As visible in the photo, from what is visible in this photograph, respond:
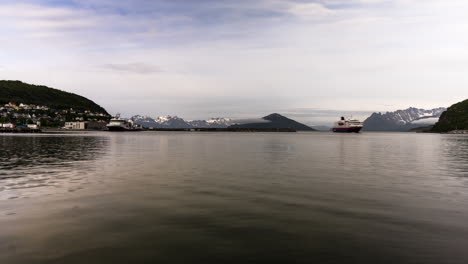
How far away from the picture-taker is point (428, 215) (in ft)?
52.3

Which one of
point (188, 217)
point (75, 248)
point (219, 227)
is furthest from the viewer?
point (188, 217)

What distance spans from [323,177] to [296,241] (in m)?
18.7

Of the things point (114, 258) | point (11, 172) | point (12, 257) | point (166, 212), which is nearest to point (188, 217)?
point (166, 212)

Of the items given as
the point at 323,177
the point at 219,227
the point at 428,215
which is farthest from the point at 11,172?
the point at 428,215

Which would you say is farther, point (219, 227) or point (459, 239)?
point (219, 227)

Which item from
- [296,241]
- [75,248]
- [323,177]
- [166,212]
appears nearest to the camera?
[75,248]

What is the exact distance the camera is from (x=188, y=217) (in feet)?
50.0

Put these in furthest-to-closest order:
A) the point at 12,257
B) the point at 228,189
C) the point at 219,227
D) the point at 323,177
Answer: the point at 323,177, the point at 228,189, the point at 219,227, the point at 12,257

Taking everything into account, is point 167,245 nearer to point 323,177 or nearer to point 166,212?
point 166,212

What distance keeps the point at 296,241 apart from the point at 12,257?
9694 millimetres

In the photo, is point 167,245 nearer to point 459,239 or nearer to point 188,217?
point 188,217

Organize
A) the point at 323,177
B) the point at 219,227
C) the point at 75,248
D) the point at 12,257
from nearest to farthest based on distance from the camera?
the point at 12,257 < the point at 75,248 < the point at 219,227 < the point at 323,177

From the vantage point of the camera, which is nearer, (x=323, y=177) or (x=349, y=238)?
(x=349, y=238)

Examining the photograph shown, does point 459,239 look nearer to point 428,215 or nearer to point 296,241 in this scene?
point 428,215
